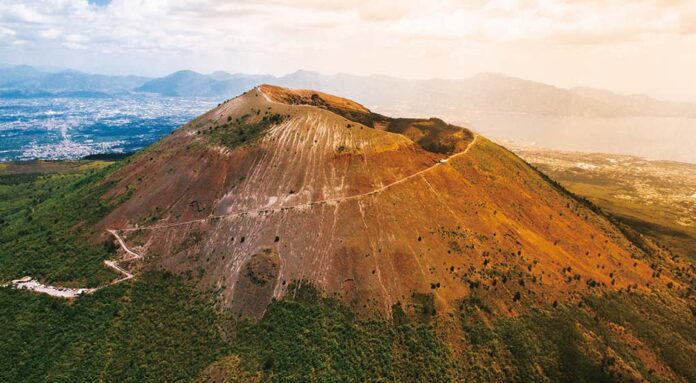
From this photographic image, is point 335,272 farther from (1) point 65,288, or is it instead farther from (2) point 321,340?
(1) point 65,288

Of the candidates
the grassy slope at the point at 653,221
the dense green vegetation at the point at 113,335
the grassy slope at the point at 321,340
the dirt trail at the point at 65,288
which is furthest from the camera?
the grassy slope at the point at 653,221

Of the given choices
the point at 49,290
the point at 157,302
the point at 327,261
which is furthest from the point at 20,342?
the point at 327,261

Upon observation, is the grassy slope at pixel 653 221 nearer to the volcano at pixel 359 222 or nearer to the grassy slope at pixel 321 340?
the volcano at pixel 359 222

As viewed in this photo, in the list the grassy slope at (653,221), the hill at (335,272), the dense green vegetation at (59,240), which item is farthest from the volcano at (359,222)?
the grassy slope at (653,221)

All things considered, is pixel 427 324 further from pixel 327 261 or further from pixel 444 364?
pixel 327 261

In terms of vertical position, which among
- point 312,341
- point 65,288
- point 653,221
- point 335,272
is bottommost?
point 653,221

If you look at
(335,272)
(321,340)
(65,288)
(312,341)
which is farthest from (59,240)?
(321,340)
